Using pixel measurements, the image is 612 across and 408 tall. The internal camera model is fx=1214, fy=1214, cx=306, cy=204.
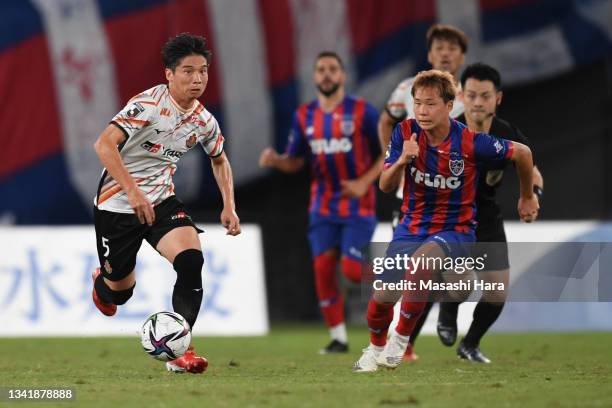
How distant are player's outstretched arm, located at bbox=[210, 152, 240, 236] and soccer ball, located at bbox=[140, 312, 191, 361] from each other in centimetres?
74

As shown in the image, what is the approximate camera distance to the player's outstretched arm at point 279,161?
30.3ft

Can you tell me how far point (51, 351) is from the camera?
9398 mm

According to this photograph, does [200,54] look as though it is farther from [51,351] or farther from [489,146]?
[51,351]

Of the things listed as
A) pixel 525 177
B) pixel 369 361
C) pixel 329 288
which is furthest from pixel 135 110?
pixel 329 288

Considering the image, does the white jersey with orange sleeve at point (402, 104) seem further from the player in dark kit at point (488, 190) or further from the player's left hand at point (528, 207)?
the player's left hand at point (528, 207)

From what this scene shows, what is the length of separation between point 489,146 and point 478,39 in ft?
18.1

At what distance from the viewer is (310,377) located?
22.1 ft

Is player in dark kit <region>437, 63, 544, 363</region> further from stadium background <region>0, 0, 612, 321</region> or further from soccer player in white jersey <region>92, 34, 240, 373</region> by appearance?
stadium background <region>0, 0, 612, 321</region>

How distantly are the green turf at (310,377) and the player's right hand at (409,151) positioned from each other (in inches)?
46.1

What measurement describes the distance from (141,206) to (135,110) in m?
0.61

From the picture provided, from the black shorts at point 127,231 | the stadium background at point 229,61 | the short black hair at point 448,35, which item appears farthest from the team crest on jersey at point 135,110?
the stadium background at point 229,61

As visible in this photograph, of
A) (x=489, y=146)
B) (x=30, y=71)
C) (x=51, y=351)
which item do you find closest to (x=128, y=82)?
(x=30, y=71)

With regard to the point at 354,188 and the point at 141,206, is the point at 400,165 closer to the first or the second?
the point at 141,206

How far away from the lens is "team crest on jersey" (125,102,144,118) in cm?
677
